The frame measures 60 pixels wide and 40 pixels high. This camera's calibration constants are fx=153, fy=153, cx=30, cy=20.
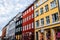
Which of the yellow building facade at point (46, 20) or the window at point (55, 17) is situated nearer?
the window at point (55, 17)

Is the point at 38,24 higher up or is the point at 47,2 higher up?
the point at 47,2

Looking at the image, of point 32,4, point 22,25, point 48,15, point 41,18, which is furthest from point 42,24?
point 22,25

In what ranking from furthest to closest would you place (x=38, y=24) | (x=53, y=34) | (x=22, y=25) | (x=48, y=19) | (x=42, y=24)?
(x=22, y=25)
(x=38, y=24)
(x=42, y=24)
(x=48, y=19)
(x=53, y=34)

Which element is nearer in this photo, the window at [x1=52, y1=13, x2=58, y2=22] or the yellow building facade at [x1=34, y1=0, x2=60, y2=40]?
the window at [x1=52, y1=13, x2=58, y2=22]

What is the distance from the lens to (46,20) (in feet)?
142

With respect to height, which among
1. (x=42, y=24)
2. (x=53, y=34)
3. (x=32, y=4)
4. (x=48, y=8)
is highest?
(x=32, y=4)

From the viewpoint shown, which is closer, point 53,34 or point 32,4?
point 53,34

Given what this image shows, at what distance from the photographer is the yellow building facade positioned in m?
37.9

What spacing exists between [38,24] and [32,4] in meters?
10.2

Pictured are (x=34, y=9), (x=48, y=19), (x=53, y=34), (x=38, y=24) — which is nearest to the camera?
(x=53, y=34)

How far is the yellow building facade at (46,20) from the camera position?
124 ft

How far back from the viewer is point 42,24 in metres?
46.2

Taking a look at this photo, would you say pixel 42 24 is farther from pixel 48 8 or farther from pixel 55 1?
pixel 55 1

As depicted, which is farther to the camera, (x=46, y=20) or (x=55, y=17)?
(x=46, y=20)
